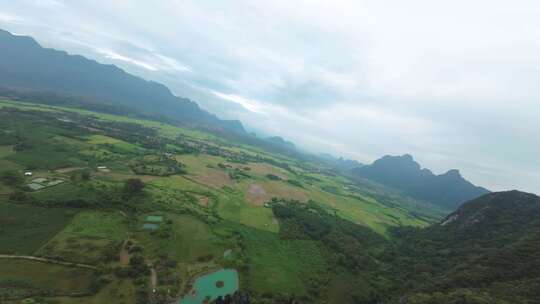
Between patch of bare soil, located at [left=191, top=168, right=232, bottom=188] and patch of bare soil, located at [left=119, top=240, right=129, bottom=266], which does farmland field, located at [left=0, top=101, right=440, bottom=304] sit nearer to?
patch of bare soil, located at [left=119, top=240, right=129, bottom=266]

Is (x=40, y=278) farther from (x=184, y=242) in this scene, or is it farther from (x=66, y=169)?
(x=66, y=169)

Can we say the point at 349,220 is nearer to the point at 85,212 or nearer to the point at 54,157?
the point at 85,212

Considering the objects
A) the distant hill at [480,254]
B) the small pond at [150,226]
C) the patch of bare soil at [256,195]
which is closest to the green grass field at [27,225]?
the small pond at [150,226]

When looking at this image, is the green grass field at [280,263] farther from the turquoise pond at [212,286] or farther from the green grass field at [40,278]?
the green grass field at [40,278]

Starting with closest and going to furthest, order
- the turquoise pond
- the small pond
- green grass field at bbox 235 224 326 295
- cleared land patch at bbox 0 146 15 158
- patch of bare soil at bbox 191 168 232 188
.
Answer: the turquoise pond → green grass field at bbox 235 224 326 295 → the small pond → cleared land patch at bbox 0 146 15 158 → patch of bare soil at bbox 191 168 232 188

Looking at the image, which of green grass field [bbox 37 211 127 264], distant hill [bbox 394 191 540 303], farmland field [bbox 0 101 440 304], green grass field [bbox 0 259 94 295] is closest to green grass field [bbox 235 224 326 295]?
farmland field [bbox 0 101 440 304]
